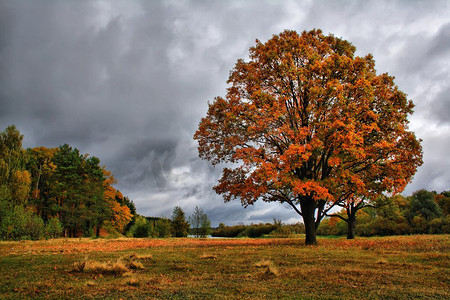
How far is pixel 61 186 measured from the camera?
1907 inches

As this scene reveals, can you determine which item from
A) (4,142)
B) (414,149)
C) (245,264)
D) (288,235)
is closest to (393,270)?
(245,264)

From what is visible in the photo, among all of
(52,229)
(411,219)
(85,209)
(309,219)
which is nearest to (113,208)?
(85,209)

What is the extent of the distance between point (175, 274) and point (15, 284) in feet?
14.2

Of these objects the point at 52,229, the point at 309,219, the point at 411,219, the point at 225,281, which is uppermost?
the point at 309,219

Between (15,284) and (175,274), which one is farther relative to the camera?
(175,274)

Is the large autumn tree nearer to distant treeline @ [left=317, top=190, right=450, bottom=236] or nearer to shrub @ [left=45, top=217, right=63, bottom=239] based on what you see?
distant treeline @ [left=317, top=190, right=450, bottom=236]

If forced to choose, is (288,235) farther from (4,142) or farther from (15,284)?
(4,142)

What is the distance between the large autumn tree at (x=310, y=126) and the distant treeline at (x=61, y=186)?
103 ft

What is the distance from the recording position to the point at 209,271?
32.4 feet

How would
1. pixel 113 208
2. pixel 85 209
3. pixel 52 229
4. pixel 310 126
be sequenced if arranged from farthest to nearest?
pixel 113 208 < pixel 85 209 < pixel 52 229 < pixel 310 126

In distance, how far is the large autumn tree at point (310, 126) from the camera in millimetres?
18438

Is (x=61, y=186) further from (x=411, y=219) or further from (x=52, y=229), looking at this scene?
(x=411, y=219)

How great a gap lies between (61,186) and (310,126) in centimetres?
4406

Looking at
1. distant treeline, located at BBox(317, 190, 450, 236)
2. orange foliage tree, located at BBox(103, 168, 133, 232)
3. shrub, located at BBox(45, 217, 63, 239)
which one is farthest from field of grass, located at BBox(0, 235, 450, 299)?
orange foliage tree, located at BBox(103, 168, 133, 232)
